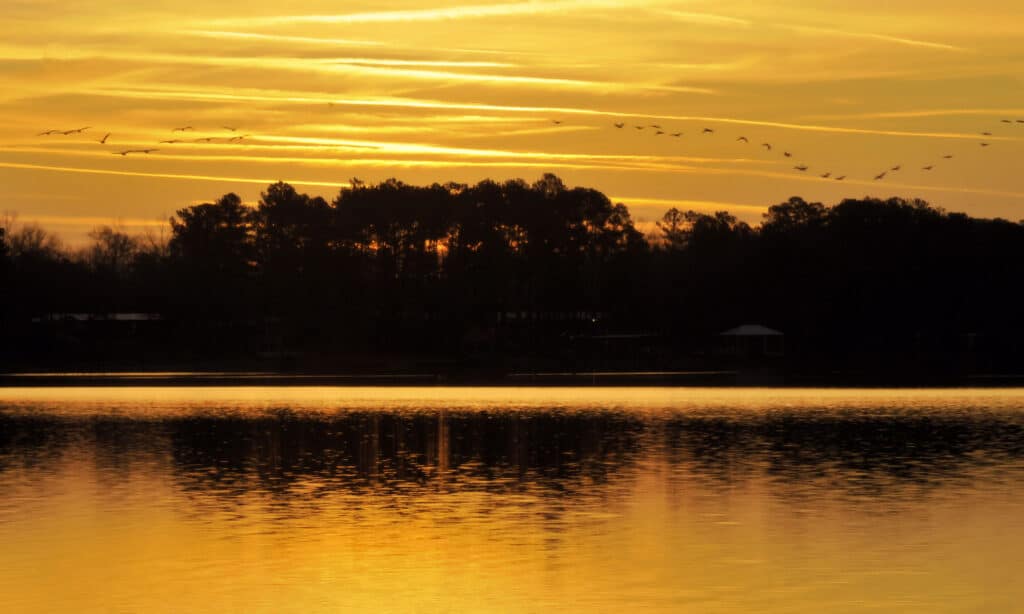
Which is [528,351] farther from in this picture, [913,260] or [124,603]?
[124,603]

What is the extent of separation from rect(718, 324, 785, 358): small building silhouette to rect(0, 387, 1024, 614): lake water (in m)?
90.9

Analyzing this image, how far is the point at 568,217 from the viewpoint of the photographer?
607 feet

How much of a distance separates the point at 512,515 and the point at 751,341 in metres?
135

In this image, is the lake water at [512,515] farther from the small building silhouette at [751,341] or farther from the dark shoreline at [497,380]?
the small building silhouette at [751,341]

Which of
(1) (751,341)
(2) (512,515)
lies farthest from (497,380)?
(2) (512,515)

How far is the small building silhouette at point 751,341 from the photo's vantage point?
514ft

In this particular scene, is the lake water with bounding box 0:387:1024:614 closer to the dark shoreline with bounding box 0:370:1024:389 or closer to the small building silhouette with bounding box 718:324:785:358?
the dark shoreline with bounding box 0:370:1024:389

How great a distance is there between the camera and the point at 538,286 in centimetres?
17938

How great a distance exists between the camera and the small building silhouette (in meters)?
157

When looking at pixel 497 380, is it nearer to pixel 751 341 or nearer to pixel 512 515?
pixel 751 341

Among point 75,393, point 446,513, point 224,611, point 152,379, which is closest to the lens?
point 224,611

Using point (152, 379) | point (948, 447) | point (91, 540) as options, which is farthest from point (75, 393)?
point (91, 540)

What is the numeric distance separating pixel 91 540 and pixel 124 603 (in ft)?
22.8

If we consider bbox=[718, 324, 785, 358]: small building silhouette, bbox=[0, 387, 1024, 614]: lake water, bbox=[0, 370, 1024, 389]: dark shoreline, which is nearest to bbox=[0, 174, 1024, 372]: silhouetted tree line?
bbox=[718, 324, 785, 358]: small building silhouette
